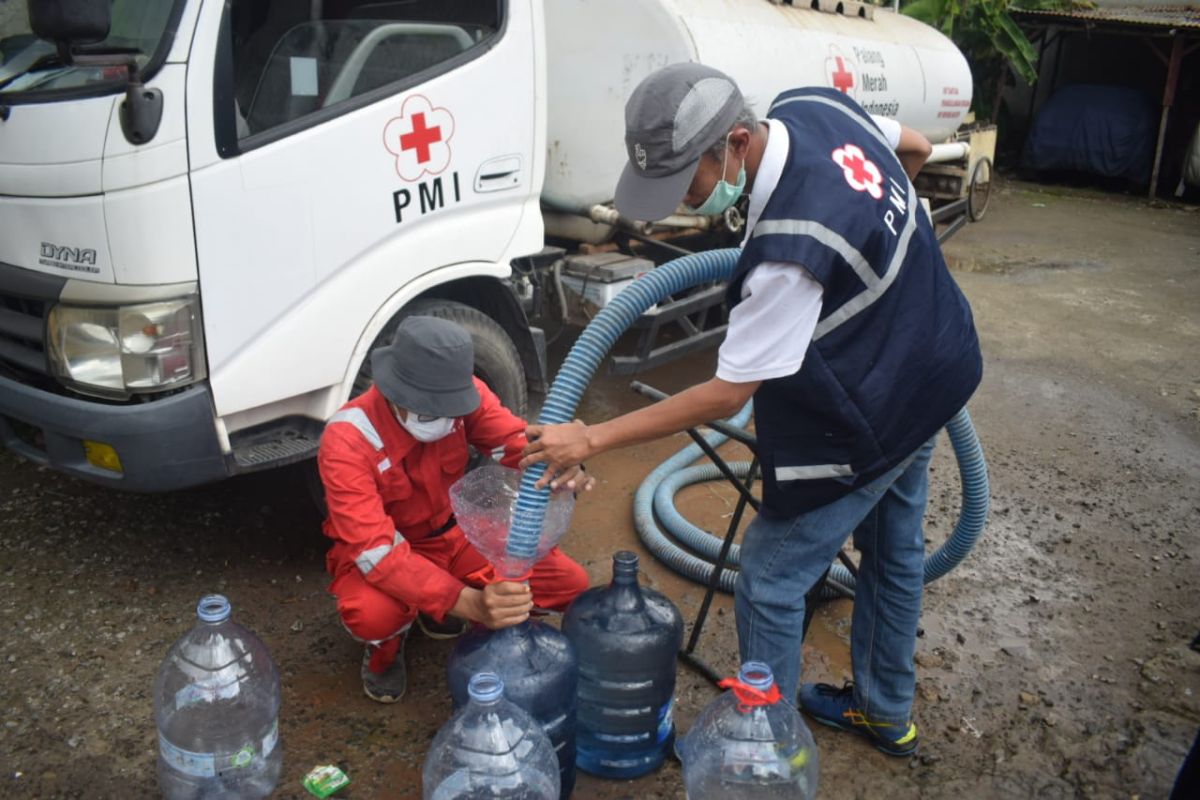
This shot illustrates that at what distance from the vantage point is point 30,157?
3.02m

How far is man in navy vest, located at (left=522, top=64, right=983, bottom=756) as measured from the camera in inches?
84.3

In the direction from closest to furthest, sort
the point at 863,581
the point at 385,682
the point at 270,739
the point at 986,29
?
the point at 270,739 → the point at 863,581 → the point at 385,682 → the point at 986,29

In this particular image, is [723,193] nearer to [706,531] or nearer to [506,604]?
[506,604]

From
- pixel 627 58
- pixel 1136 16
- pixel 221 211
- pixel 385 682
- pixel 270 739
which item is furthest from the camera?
pixel 1136 16

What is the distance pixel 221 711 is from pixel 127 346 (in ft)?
3.60

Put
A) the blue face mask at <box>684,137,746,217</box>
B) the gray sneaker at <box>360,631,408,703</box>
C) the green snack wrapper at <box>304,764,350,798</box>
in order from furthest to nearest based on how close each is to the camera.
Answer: the gray sneaker at <box>360,631,408,703</box>, the green snack wrapper at <box>304,764,350,798</box>, the blue face mask at <box>684,137,746,217</box>

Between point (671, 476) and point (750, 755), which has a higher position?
point (750, 755)

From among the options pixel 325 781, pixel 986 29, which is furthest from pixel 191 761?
pixel 986 29

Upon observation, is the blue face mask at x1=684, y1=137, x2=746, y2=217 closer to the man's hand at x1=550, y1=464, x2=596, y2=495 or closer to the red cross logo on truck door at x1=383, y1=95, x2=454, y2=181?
the man's hand at x1=550, y1=464, x2=596, y2=495

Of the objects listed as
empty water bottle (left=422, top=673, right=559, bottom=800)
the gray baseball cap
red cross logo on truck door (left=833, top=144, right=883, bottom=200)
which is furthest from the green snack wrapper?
red cross logo on truck door (left=833, top=144, right=883, bottom=200)

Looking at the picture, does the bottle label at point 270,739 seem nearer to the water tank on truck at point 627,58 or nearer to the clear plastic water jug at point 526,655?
the clear plastic water jug at point 526,655

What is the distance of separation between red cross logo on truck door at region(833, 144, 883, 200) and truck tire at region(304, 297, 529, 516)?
1.77m

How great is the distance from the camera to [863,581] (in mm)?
2932

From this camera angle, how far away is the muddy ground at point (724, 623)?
2920 mm
